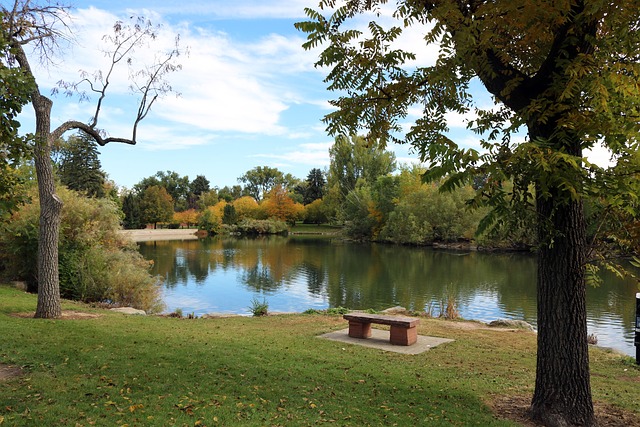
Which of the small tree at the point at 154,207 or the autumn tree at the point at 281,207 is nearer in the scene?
the small tree at the point at 154,207

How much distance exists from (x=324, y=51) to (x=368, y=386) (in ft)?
13.1

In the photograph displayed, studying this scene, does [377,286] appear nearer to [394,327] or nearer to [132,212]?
[394,327]

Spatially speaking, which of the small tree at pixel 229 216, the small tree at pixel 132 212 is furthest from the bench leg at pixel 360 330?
the small tree at pixel 229 216

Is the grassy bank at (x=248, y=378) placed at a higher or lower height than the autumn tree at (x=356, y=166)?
lower

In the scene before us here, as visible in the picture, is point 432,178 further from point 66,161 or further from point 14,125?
point 66,161

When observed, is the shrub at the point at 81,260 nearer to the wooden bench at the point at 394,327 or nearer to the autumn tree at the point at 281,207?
the wooden bench at the point at 394,327

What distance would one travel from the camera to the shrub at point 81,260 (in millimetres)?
14094

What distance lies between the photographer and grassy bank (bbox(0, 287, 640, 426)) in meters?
4.46

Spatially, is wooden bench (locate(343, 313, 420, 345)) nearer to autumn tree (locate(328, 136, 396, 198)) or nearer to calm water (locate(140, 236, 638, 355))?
calm water (locate(140, 236, 638, 355))

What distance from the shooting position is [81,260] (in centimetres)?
1414

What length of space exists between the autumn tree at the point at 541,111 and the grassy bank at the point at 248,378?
4.05 feet

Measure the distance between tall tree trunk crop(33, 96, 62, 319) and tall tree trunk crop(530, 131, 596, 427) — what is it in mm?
Result: 8981

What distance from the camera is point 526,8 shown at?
3879 mm

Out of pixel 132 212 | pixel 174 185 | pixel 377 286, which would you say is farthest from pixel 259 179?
pixel 377 286
